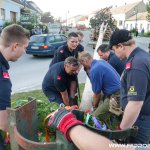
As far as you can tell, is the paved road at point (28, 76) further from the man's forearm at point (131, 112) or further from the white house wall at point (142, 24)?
the white house wall at point (142, 24)

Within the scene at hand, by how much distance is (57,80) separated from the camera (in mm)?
4754

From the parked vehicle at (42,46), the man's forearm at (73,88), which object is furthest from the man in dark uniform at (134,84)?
the parked vehicle at (42,46)

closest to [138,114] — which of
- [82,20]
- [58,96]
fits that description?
[58,96]

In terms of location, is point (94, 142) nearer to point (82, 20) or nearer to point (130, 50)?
point (130, 50)

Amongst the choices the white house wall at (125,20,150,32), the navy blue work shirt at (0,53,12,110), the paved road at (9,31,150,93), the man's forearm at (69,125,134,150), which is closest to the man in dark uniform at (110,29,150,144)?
the navy blue work shirt at (0,53,12,110)

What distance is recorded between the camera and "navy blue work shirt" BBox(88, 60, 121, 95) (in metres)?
4.35

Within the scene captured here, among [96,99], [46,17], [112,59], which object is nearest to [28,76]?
[112,59]

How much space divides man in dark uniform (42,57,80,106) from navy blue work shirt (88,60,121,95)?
1.16ft

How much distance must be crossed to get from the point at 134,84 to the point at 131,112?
29 centimetres

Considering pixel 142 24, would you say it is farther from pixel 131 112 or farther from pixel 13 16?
pixel 131 112

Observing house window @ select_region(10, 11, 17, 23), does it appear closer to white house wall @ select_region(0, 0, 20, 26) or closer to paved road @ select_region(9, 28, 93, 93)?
white house wall @ select_region(0, 0, 20, 26)

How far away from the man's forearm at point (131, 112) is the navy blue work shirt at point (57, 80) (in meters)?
2.04

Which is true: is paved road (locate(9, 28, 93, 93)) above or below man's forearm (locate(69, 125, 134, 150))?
below

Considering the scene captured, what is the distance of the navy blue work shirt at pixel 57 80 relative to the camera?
4.77 meters
